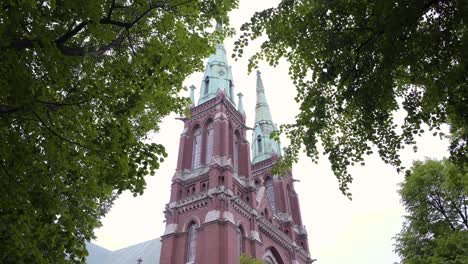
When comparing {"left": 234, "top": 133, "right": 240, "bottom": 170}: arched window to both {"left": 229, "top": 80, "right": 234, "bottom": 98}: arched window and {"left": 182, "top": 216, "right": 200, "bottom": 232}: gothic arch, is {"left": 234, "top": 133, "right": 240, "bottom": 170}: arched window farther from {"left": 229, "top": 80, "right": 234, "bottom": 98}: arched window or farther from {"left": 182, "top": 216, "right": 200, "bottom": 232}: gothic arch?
{"left": 182, "top": 216, "right": 200, "bottom": 232}: gothic arch

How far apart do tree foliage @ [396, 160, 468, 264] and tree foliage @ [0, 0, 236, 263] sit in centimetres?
1312

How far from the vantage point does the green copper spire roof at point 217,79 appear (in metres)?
34.5

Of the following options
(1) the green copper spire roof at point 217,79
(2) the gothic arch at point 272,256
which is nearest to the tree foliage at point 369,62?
(2) the gothic arch at point 272,256

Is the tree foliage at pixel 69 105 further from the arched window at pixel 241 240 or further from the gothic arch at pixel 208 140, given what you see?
the gothic arch at pixel 208 140

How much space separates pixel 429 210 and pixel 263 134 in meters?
27.0

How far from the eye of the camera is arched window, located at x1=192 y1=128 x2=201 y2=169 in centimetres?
3017

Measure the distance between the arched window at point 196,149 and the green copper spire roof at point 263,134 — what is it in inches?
425

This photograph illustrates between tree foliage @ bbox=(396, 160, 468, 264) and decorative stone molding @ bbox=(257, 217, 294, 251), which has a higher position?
decorative stone molding @ bbox=(257, 217, 294, 251)

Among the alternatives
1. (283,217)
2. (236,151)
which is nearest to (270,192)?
(283,217)

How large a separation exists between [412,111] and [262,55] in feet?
10.4

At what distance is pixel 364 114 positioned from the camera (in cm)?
703

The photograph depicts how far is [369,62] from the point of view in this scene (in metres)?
6.51

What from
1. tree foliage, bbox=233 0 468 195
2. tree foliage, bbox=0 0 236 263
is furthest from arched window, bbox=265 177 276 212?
tree foliage, bbox=0 0 236 263

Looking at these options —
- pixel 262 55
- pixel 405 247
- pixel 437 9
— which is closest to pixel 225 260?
pixel 405 247
